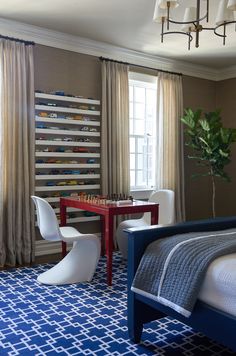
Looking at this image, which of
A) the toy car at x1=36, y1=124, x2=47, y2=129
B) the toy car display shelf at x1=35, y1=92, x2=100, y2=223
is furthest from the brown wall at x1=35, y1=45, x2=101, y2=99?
the toy car at x1=36, y1=124, x2=47, y2=129

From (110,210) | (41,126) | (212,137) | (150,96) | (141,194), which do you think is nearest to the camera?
(110,210)

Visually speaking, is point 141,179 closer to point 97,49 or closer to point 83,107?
point 83,107

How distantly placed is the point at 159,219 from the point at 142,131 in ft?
4.80

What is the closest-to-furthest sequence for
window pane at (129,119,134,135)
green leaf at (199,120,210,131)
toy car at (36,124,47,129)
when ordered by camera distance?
toy car at (36,124,47,129) → green leaf at (199,120,210,131) → window pane at (129,119,134,135)

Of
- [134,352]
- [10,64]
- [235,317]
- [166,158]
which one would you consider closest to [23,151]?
[10,64]

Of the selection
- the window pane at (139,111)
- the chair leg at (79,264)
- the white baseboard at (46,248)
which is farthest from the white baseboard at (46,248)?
the window pane at (139,111)

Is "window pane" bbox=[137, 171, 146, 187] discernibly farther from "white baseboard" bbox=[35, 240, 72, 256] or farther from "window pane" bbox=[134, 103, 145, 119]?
"white baseboard" bbox=[35, 240, 72, 256]

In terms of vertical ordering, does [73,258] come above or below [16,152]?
below

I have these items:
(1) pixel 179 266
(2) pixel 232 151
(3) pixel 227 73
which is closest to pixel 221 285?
(1) pixel 179 266

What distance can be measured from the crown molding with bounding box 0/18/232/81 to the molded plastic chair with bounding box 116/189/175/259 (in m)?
1.90

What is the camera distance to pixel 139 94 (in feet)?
17.2

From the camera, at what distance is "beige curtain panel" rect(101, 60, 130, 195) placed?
4.66 metres

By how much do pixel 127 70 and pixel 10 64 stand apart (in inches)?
62.3

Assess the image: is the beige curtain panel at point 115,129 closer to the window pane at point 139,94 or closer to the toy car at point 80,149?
the toy car at point 80,149
